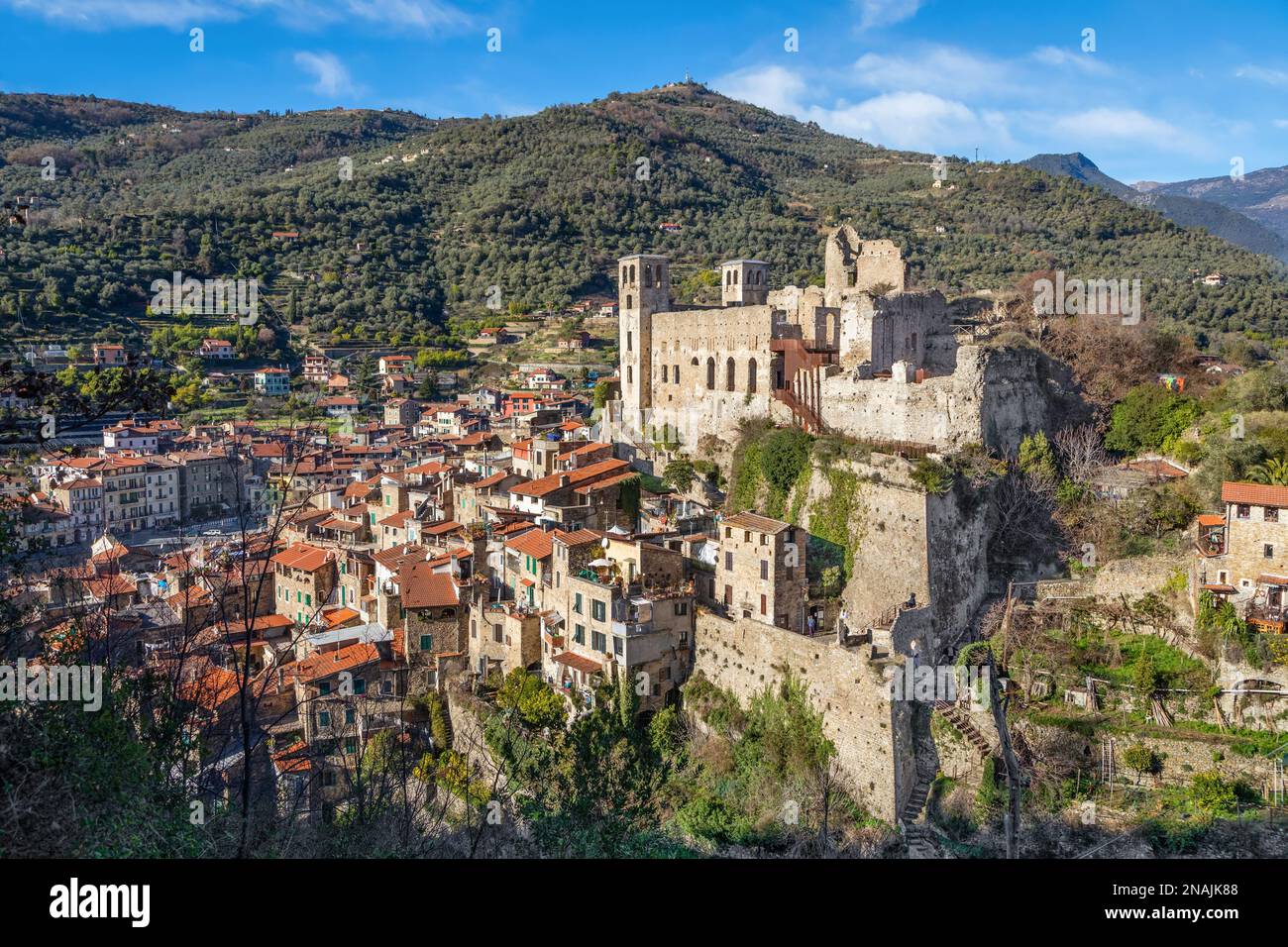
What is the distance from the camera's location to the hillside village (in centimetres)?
1487

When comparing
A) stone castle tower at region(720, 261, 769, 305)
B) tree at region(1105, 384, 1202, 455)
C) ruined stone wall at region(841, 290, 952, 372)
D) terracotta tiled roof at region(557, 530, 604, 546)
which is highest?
stone castle tower at region(720, 261, 769, 305)

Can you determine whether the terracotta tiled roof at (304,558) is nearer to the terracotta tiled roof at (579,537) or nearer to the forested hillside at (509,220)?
the terracotta tiled roof at (579,537)

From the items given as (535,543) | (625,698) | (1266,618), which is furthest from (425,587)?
(1266,618)

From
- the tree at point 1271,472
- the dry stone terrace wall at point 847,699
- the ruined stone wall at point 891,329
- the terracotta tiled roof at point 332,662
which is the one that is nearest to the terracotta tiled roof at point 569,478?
the terracotta tiled roof at point 332,662

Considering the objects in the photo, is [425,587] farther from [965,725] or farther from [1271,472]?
[1271,472]

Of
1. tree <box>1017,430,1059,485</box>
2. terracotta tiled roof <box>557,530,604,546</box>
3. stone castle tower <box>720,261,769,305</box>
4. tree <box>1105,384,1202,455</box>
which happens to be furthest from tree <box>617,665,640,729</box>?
stone castle tower <box>720,261,769,305</box>

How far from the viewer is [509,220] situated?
71438 millimetres

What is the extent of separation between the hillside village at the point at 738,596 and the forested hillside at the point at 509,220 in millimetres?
19920

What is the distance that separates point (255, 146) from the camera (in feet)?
339

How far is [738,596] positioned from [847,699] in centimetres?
346

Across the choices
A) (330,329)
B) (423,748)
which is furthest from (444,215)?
(423,748)

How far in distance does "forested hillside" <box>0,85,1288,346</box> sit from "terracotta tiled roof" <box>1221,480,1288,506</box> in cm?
2308

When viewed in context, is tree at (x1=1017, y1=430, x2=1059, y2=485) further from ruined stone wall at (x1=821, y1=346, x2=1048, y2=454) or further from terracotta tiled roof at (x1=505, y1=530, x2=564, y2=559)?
terracotta tiled roof at (x1=505, y1=530, x2=564, y2=559)

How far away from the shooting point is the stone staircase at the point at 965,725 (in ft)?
51.4
